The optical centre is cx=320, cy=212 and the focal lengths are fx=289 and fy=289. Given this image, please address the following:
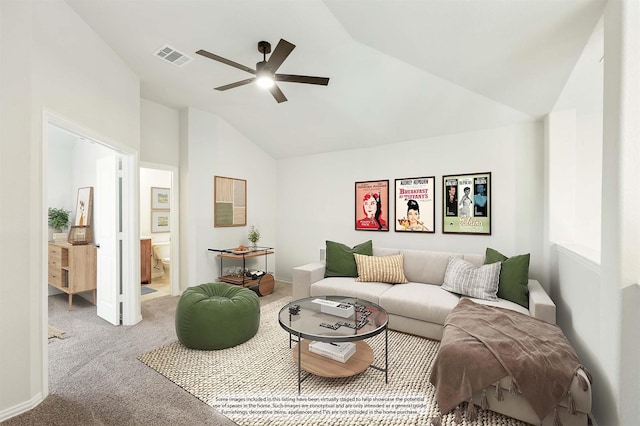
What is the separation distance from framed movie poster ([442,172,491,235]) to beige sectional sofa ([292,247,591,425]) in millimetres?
427

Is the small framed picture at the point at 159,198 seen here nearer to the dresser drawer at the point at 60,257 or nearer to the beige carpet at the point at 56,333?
the dresser drawer at the point at 60,257

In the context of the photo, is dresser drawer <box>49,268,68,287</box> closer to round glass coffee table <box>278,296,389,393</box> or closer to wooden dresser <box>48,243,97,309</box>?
wooden dresser <box>48,243,97,309</box>

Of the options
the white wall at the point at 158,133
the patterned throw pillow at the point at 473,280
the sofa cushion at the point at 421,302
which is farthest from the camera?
the white wall at the point at 158,133

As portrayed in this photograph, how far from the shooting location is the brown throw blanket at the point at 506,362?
1708mm

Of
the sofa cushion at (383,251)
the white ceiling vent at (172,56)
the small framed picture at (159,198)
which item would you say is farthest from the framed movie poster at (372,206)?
the small framed picture at (159,198)

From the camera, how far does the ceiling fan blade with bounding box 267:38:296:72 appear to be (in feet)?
7.02

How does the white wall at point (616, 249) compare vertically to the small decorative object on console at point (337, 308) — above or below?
above

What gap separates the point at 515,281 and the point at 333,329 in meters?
2.03

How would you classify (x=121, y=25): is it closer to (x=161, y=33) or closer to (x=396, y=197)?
(x=161, y=33)

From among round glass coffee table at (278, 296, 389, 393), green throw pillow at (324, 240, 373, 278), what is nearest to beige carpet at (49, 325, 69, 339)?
round glass coffee table at (278, 296, 389, 393)

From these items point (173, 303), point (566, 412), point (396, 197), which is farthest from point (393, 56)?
point (173, 303)

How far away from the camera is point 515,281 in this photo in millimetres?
2951

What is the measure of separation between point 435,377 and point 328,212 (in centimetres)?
331

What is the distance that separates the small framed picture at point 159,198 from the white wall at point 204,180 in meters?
1.62
